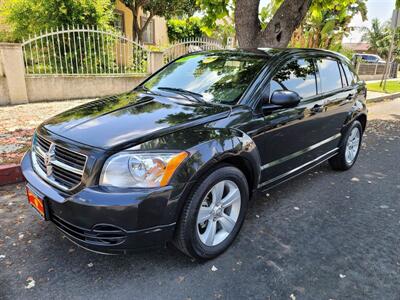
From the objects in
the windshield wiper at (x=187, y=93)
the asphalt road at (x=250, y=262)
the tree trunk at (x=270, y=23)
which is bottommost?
the asphalt road at (x=250, y=262)

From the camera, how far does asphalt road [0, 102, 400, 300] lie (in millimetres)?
2385

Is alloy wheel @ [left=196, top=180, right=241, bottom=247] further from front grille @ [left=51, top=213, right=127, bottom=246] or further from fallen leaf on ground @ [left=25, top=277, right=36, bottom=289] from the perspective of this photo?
fallen leaf on ground @ [left=25, top=277, right=36, bottom=289]

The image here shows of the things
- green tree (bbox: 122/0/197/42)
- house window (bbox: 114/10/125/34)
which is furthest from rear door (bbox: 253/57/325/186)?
house window (bbox: 114/10/125/34)

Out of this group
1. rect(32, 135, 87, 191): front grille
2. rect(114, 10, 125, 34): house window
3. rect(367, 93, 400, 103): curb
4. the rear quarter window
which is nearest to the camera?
rect(32, 135, 87, 191): front grille

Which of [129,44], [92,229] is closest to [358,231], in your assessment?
[92,229]

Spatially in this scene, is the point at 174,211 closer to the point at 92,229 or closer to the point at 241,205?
the point at 92,229

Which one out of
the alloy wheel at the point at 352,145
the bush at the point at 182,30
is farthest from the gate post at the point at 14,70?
the bush at the point at 182,30

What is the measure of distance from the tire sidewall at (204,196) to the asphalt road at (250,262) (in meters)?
0.11

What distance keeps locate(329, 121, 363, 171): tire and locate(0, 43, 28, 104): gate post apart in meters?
6.93

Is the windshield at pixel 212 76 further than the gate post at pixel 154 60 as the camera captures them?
No

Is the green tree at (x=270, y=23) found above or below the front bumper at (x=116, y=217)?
above

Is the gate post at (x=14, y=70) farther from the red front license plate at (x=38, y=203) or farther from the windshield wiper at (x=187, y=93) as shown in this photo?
the red front license plate at (x=38, y=203)

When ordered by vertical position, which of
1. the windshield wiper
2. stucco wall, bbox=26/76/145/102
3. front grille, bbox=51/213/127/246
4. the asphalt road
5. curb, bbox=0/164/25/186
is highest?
the windshield wiper

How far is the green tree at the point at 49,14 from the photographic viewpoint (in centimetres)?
906
